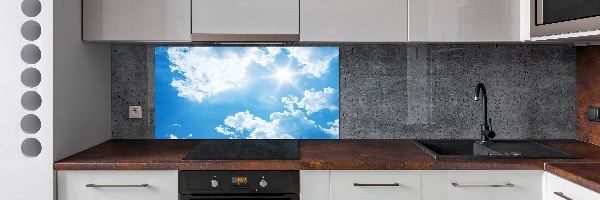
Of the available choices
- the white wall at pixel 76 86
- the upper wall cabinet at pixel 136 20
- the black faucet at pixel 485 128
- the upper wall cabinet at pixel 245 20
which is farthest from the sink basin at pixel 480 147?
the white wall at pixel 76 86

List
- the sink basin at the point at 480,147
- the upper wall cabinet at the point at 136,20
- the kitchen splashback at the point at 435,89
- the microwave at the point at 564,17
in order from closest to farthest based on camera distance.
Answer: the microwave at the point at 564,17, the upper wall cabinet at the point at 136,20, the sink basin at the point at 480,147, the kitchen splashback at the point at 435,89

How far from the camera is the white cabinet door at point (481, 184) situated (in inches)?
80.8

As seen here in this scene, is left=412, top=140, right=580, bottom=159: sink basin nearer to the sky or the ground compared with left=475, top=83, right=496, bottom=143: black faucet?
nearer to the ground

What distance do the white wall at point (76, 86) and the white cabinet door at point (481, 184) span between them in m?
1.59

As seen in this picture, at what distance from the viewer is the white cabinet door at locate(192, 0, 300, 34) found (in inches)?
92.0

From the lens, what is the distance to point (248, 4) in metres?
2.34

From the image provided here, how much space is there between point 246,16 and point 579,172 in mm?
1537
